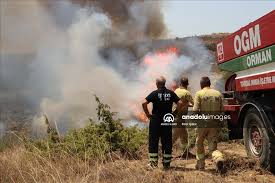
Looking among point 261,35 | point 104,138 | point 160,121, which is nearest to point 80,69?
point 104,138

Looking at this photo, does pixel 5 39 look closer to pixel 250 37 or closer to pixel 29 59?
pixel 29 59

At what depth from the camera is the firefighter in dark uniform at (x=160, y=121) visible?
27.1 ft

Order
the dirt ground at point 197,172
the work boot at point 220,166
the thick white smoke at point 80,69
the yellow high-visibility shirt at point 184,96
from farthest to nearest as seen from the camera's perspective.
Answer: the thick white smoke at point 80,69
the yellow high-visibility shirt at point 184,96
the work boot at point 220,166
the dirt ground at point 197,172

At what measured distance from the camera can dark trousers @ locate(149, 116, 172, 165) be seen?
27.1ft

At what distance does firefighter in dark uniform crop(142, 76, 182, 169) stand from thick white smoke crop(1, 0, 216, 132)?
1722cm

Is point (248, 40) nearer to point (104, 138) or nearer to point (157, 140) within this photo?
point (157, 140)

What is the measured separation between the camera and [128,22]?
38344 millimetres

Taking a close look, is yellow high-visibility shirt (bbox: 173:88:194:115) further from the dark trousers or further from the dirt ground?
the dark trousers

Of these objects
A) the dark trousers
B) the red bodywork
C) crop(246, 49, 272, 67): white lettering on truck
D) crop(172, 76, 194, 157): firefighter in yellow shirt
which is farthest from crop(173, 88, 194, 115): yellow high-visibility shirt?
crop(246, 49, 272, 67): white lettering on truck

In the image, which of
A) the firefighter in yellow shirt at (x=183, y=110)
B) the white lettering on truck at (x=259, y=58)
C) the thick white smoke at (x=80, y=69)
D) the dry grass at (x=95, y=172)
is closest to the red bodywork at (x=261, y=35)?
the white lettering on truck at (x=259, y=58)

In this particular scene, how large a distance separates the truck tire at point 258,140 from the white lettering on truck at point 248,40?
1143 mm

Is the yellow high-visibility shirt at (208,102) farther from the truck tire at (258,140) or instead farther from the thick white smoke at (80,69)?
the thick white smoke at (80,69)

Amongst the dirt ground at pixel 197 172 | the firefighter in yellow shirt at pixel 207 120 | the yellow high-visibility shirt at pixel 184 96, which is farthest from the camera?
the yellow high-visibility shirt at pixel 184 96

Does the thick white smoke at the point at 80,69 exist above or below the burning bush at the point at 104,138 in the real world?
above
